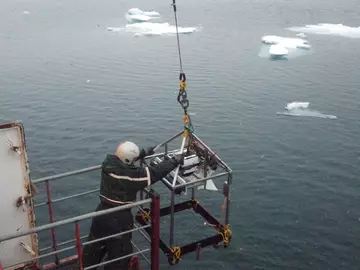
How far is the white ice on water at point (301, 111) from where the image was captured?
2247 cm

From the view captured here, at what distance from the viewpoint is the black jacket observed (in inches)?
239

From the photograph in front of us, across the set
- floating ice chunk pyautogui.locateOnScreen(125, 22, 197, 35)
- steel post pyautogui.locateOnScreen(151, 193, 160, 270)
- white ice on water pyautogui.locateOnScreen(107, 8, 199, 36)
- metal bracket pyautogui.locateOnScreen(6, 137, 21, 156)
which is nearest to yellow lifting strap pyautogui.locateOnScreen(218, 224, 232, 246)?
steel post pyautogui.locateOnScreen(151, 193, 160, 270)

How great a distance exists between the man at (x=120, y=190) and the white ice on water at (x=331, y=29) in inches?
Answer: 1544

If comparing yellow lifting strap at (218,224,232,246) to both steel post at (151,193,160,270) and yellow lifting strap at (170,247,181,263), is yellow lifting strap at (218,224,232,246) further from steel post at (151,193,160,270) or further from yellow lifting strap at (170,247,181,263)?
steel post at (151,193,160,270)

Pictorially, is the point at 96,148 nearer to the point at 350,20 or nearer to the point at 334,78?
Answer: the point at 334,78

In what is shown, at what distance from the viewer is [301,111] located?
23.0 m

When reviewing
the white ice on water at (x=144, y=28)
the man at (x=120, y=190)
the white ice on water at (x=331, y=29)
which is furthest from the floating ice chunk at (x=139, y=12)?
the man at (x=120, y=190)

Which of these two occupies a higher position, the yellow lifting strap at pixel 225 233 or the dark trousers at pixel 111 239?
the dark trousers at pixel 111 239

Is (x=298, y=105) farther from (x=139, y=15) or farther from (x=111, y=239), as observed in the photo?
(x=139, y=15)

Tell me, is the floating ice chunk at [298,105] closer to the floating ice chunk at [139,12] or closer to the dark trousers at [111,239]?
the dark trousers at [111,239]

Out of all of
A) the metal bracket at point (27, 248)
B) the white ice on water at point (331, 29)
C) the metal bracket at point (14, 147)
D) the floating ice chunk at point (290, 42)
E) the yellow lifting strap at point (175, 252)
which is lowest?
the yellow lifting strap at point (175, 252)

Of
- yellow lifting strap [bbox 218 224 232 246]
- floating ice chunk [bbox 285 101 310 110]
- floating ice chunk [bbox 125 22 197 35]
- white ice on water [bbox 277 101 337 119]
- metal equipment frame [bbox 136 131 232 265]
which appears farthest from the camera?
floating ice chunk [bbox 125 22 197 35]

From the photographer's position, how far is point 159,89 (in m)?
26.2

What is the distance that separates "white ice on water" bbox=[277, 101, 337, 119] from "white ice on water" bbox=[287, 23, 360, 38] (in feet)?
67.9
